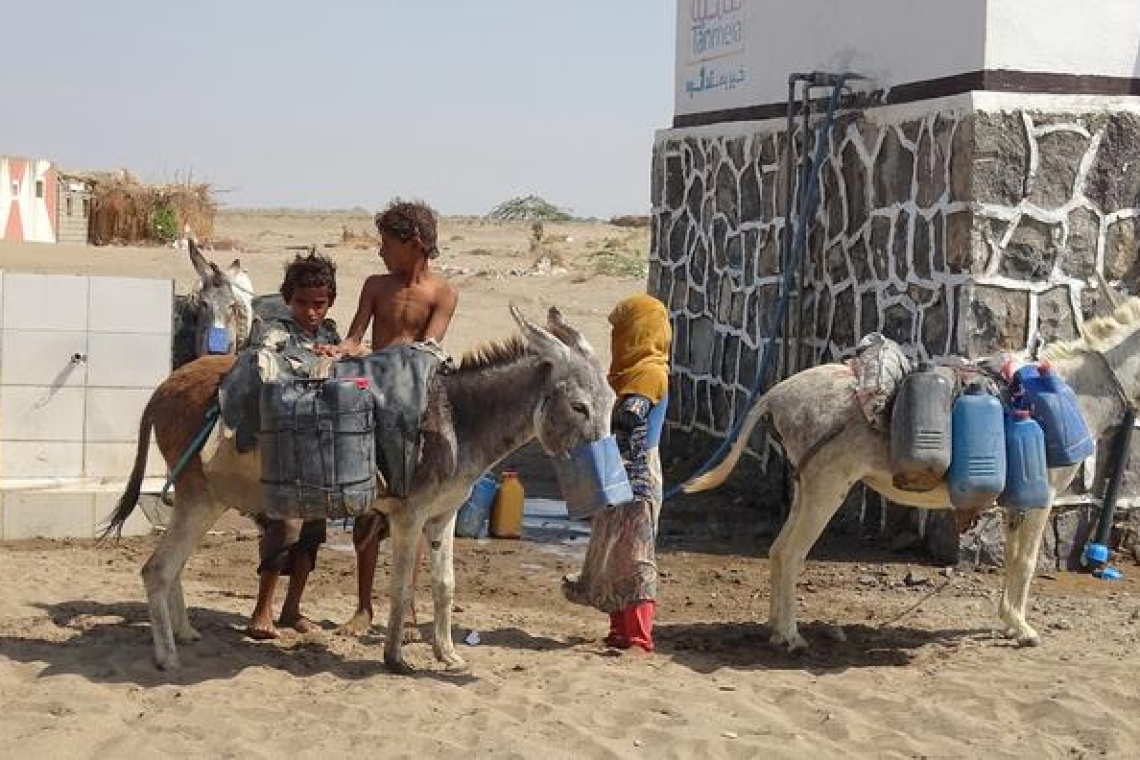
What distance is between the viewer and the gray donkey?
256 inches

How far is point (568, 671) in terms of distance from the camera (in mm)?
6812

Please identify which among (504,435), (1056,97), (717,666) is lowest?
(717,666)

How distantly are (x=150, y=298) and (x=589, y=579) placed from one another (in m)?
3.33

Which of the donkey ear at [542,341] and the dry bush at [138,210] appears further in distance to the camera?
the dry bush at [138,210]

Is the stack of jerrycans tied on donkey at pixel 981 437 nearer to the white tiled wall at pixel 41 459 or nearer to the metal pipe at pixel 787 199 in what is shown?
the metal pipe at pixel 787 199

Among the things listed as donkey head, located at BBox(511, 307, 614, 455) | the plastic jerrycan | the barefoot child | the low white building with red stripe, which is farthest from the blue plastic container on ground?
the low white building with red stripe

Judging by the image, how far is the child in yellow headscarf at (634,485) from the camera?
7352 millimetres

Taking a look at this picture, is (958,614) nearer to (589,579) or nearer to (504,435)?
(589,579)

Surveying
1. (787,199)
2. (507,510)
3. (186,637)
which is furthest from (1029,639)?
(787,199)

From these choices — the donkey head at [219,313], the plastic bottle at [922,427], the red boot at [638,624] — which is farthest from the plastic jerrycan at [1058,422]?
the donkey head at [219,313]

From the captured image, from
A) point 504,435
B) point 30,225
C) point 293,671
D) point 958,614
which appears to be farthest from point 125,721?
point 30,225

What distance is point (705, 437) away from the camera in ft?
42.4

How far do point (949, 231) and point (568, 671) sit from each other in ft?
13.2

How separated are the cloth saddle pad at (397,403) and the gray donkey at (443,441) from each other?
6cm
